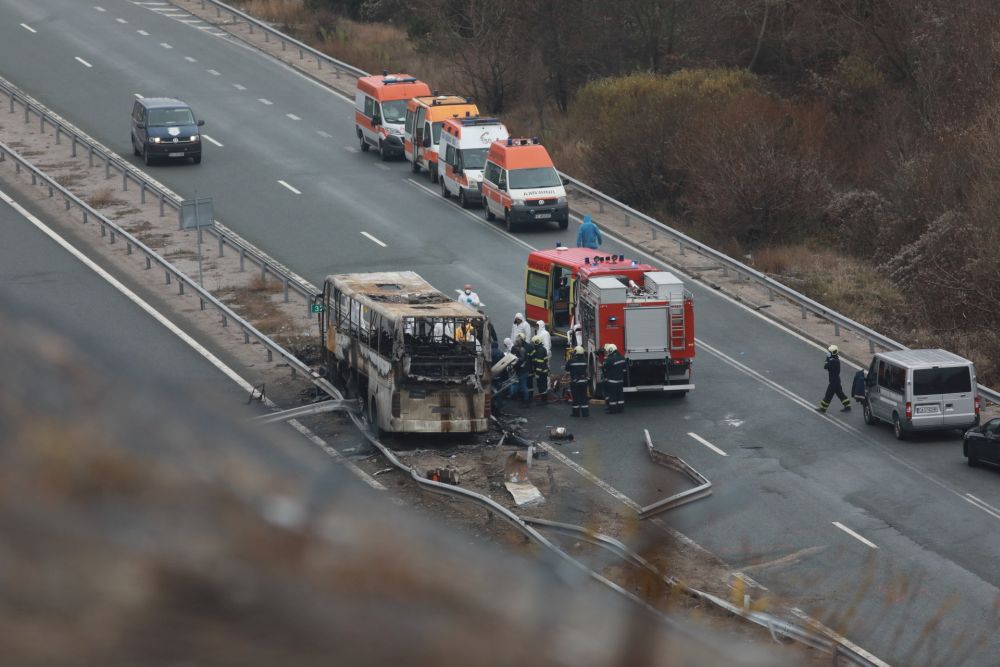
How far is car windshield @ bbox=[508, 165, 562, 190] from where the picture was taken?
125 ft

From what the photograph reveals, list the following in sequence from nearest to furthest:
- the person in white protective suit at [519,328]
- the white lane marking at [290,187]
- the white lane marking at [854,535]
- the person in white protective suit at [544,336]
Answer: the white lane marking at [854,535] < the person in white protective suit at [544,336] < the person in white protective suit at [519,328] < the white lane marking at [290,187]

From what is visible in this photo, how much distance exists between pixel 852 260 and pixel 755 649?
3710 cm

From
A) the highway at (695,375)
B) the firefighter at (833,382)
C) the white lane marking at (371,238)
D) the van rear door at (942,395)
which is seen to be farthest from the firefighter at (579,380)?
the white lane marking at (371,238)

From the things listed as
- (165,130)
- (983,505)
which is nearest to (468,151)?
(165,130)

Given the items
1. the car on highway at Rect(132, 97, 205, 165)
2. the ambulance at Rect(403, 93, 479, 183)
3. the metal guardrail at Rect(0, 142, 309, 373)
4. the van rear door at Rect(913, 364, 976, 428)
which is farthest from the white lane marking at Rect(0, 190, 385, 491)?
the ambulance at Rect(403, 93, 479, 183)

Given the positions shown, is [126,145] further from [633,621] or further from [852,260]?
[633,621]

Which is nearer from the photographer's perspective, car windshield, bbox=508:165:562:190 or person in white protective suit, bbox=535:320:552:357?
person in white protective suit, bbox=535:320:552:357

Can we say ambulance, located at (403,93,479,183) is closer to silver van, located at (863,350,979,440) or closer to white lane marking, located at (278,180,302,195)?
white lane marking, located at (278,180,302,195)

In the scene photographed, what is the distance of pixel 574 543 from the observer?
17.6 meters

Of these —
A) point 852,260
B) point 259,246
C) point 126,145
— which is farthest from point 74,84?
point 852,260

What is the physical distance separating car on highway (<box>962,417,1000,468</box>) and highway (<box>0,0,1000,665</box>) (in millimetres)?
243

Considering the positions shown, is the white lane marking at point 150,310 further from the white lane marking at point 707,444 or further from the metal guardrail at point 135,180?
the white lane marking at point 707,444

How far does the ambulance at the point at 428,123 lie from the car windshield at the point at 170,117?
21.3 ft

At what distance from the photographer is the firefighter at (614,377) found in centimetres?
2598
